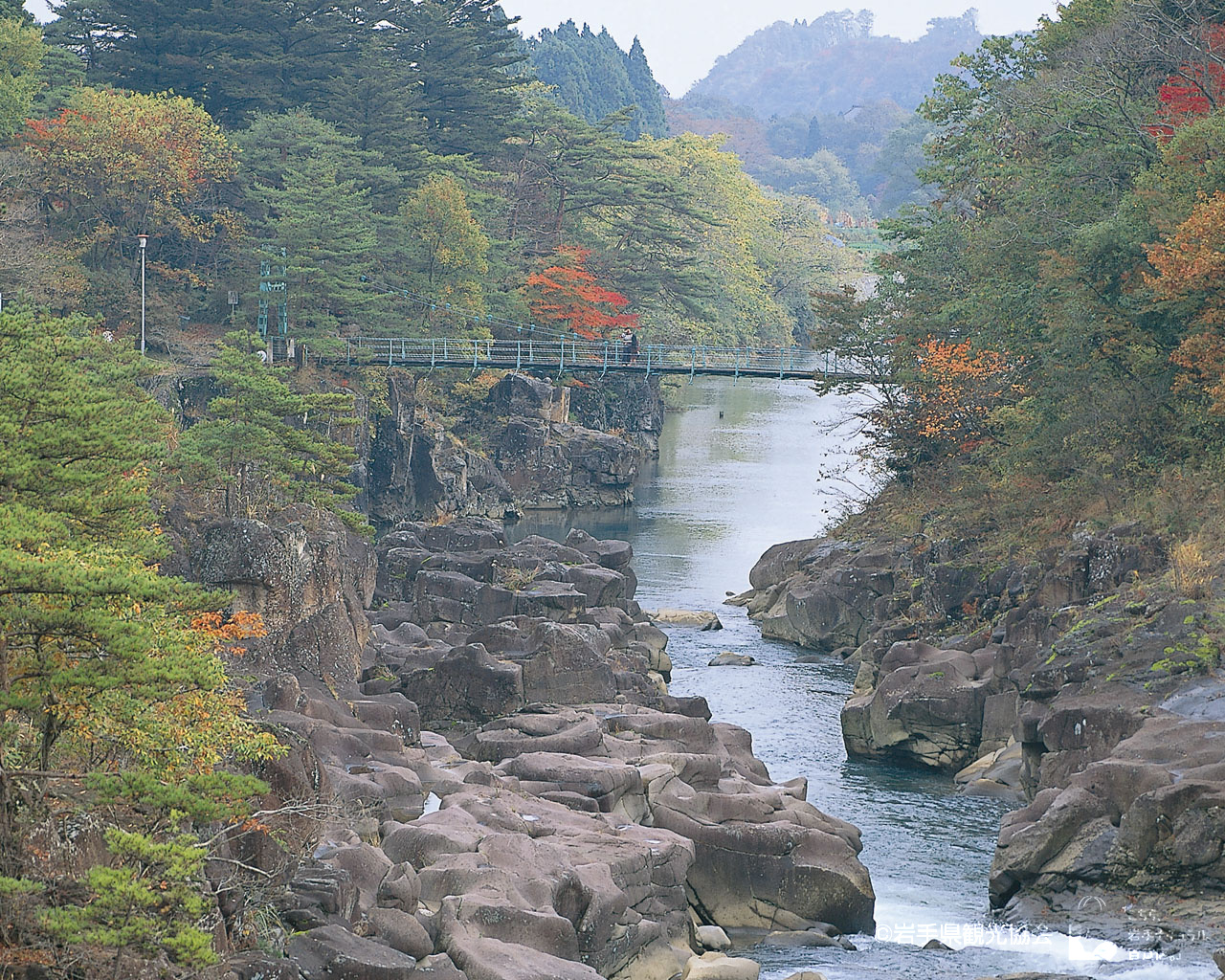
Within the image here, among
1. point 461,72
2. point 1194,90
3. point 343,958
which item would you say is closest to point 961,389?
point 1194,90

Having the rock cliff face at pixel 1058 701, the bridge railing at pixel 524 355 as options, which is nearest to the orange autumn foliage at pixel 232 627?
the rock cliff face at pixel 1058 701

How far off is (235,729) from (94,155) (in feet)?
144

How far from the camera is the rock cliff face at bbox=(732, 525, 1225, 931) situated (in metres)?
23.3

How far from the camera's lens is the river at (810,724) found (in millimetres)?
22984

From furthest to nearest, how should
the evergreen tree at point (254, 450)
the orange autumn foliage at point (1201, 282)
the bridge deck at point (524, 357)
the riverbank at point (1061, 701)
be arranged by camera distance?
the bridge deck at point (524, 357) < the evergreen tree at point (254, 450) < the orange autumn foliage at point (1201, 282) < the riverbank at point (1061, 701)

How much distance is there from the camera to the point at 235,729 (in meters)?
17.0

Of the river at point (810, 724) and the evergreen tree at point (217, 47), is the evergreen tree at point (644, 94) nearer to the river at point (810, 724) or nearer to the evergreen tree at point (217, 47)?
the river at point (810, 724)

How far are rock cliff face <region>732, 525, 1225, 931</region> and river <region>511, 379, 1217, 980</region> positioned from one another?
0.92 metres

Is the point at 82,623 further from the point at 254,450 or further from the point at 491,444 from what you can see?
the point at 491,444

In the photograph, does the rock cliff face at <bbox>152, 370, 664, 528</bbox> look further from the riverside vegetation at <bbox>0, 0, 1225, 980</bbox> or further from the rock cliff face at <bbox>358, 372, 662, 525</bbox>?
the riverside vegetation at <bbox>0, 0, 1225, 980</bbox>

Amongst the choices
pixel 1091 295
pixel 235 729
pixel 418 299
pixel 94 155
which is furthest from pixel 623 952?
pixel 418 299

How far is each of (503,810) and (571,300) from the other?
1969 inches

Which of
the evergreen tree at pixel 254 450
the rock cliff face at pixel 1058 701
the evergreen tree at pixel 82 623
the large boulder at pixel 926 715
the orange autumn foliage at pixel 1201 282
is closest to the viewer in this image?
the evergreen tree at pixel 82 623

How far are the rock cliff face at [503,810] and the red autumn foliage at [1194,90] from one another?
645 inches
